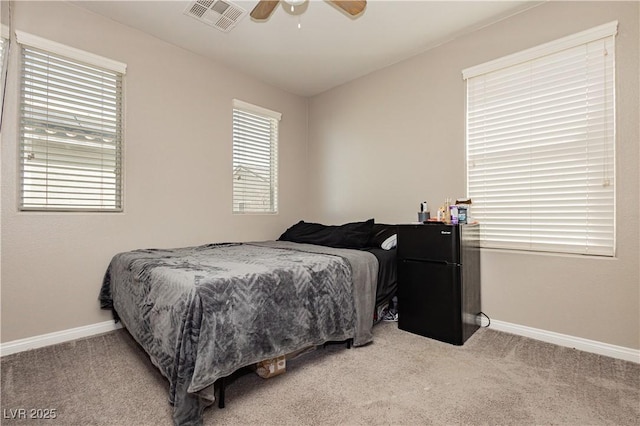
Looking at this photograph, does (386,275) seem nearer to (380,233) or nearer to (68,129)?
(380,233)

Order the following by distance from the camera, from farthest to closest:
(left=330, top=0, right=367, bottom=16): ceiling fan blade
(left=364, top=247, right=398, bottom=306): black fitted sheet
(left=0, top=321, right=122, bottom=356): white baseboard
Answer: (left=364, top=247, right=398, bottom=306): black fitted sheet → (left=0, top=321, right=122, bottom=356): white baseboard → (left=330, top=0, right=367, bottom=16): ceiling fan blade

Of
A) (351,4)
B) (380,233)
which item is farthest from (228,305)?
(351,4)

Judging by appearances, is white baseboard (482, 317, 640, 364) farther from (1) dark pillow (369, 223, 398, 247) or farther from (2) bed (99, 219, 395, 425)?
(1) dark pillow (369, 223, 398, 247)

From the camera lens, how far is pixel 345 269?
2242 mm

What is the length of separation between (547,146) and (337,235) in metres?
1.89

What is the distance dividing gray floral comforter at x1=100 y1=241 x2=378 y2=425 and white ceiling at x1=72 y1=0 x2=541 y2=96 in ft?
6.50

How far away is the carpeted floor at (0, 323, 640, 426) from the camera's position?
4.83 ft

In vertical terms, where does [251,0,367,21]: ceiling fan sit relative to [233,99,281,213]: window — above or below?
above

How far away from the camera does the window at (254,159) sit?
11.6 ft

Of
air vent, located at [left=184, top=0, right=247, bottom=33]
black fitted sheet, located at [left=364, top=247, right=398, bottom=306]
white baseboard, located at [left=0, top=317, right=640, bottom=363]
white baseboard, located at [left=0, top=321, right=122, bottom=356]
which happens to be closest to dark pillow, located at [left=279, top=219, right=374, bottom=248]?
black fitted sheet, located at [left=364, top=247, right=398, bottom=306]

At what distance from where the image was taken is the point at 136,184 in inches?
108

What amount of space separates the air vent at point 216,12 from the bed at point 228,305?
196 centimetres

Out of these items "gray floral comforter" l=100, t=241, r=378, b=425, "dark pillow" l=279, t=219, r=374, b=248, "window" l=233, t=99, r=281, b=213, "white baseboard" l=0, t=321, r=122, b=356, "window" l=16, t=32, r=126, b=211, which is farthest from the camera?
"window" l=233, t=99, r=281, b=213

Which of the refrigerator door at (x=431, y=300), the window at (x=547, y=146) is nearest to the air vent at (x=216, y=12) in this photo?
the window at (x=547, y=146)
